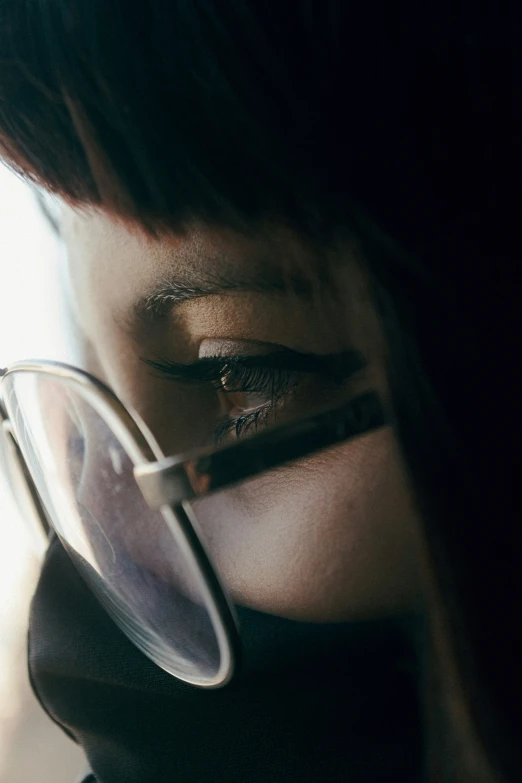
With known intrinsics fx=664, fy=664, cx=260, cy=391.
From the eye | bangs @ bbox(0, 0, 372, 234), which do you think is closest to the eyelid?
the eye

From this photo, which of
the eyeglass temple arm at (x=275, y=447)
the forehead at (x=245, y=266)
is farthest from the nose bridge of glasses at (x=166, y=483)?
the forehead at (x=245, y=266)

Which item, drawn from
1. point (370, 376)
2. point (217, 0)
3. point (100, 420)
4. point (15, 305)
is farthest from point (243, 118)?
point (15, 305)

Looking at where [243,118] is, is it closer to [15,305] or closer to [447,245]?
[447,245]

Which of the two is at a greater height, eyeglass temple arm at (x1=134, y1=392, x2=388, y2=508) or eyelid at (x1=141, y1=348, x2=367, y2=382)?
eyelid at (x1=141, y1=348, x2=367, y2=382)

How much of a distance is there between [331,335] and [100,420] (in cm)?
24

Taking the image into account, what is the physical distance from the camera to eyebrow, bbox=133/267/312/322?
45 centimetres

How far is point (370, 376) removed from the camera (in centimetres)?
48

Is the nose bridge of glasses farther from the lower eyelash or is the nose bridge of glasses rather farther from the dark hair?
the dark hair

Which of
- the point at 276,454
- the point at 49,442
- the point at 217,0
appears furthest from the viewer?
the point at 49,442

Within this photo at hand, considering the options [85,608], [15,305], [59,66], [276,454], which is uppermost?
[59,66]

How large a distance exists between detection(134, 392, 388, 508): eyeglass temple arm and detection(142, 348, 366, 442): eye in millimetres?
15

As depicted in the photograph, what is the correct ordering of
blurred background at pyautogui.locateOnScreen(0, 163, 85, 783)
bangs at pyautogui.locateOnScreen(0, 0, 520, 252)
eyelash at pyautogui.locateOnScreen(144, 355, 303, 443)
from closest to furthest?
bangs at pyautogui.locateOnScreen(0, 0, 520, 252), eyelash at pyautogui.locateOnScreen(144, 355, 303, 443), blurred background at pyautogui.locateOnScreen(0, 163, 85, 783)

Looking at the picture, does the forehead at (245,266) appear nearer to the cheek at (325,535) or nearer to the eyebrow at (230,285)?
the eyebrow at (230,285)

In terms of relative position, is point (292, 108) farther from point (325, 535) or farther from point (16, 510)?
point (16, 510)
